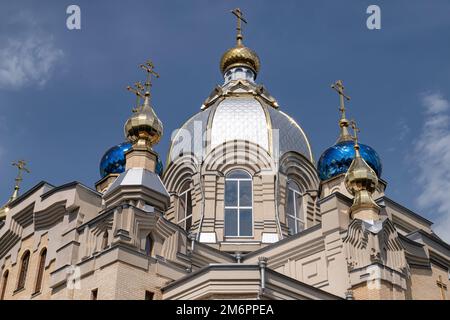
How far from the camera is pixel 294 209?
59.0 ft

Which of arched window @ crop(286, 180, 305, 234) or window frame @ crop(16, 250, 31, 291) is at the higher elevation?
arched window @ crop(286, 180, 305, 234)

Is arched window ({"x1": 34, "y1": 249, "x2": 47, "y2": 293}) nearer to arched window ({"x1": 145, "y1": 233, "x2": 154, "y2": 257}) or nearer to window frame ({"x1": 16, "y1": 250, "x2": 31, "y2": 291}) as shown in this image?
window frame ({"x1": 16, "y1": 250, "x2": 31, "y2": 291})

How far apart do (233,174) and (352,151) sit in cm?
344

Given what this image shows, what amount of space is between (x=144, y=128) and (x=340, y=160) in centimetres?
656

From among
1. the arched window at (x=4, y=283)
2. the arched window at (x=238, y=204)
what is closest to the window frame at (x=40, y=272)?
the arched window at (x=4, y=283)

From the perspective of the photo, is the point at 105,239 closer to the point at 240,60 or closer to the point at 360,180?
the point at 360,180

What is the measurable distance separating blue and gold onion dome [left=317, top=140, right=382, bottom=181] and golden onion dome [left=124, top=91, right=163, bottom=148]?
5902mm

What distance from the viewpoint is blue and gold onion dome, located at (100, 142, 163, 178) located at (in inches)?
800

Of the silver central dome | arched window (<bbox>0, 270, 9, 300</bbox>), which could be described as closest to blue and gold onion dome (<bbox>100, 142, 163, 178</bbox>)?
the silver central dome

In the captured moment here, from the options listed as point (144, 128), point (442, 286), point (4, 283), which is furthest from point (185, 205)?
point (442, 286)

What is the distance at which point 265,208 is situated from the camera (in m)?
17.0

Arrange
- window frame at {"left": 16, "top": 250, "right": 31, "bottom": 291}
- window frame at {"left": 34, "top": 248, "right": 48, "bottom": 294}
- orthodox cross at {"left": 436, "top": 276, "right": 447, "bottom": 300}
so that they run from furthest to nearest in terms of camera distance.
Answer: orthodox cross at {"left": 436, "top": 276, "right": 447, "bottom": 300} < window frame at {"left": 16, "top": 250, "right": 31, "bottom": 291} < window frame at {"left": 34, "top": 248, "right": 48, "bottom": 294}

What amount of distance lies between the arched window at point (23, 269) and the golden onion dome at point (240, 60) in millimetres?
10757
